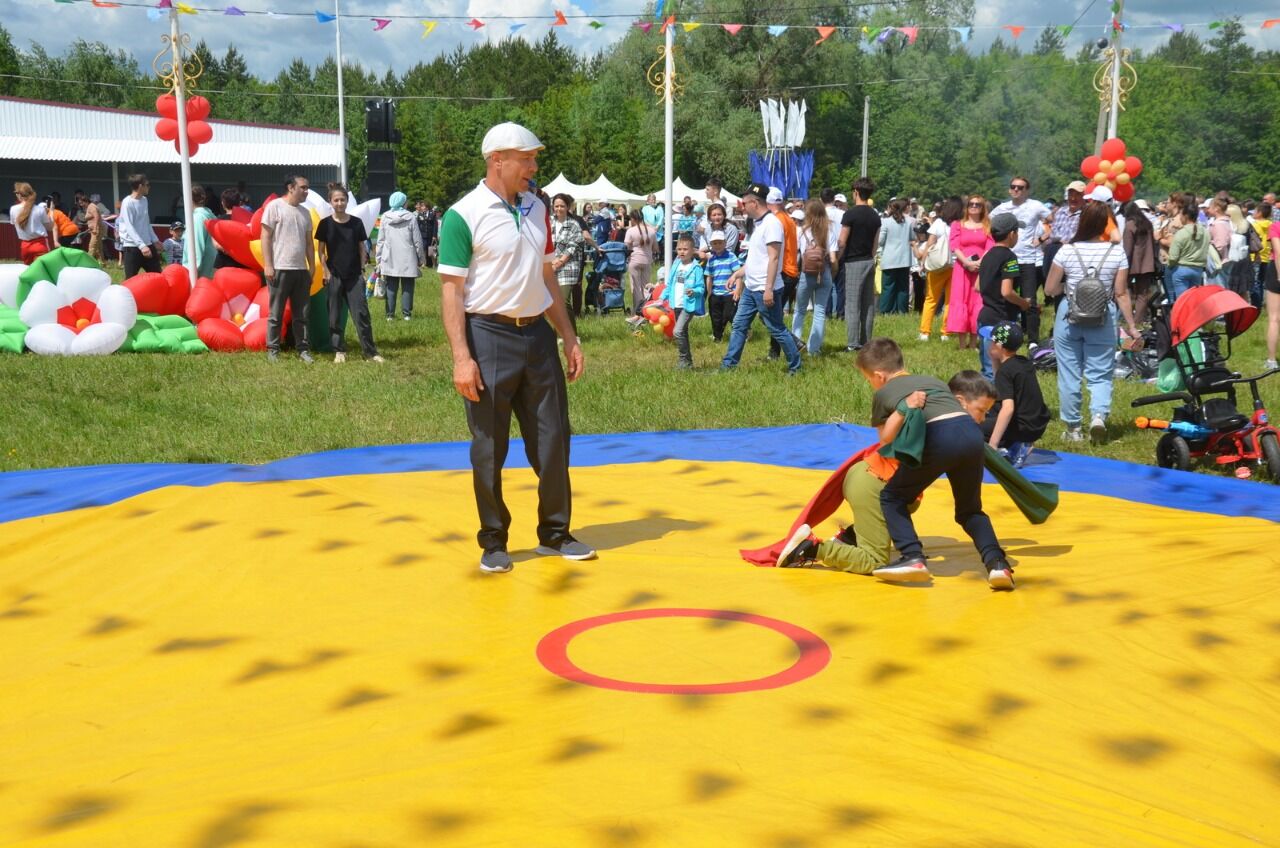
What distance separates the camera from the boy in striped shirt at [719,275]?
1423cm

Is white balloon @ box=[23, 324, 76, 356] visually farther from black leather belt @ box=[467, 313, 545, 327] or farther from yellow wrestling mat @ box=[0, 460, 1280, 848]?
black leather belt @ box=[467, 313, 545, 327]

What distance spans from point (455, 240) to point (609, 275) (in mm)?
13758

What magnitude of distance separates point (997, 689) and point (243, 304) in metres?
11.6

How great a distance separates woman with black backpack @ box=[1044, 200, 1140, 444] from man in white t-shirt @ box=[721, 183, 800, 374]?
3236 millimetres

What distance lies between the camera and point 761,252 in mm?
11930

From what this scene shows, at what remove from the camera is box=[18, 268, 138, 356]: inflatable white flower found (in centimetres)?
1282

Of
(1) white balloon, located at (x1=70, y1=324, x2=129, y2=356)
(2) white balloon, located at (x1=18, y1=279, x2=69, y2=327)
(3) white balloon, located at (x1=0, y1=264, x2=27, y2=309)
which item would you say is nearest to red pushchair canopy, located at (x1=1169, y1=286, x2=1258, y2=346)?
(1) white balloon, located at (x1=70, y1=324, x2=129, y2=356)

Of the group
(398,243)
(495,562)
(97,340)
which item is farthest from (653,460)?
Result: (398,243)

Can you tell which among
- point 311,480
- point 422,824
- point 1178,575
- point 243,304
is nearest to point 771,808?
point 422,824

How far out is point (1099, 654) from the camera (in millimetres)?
4395

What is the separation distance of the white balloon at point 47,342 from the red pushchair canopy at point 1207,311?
34.2ft

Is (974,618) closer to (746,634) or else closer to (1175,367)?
(746,634)

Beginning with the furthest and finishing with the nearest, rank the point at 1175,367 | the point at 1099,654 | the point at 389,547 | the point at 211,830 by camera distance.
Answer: the point at 1175,367 → the point at 389,547 → the point at 1099,654 → the point at 211,830

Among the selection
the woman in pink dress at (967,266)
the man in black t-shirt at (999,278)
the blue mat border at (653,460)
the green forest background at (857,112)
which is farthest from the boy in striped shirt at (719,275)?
the green forest background at (857,112)
